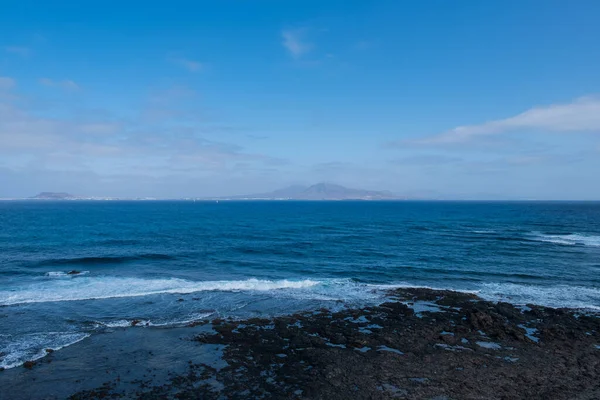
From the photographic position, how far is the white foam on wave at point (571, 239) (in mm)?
61562

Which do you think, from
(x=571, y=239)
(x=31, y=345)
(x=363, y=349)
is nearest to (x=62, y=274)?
(x=31, y=345)

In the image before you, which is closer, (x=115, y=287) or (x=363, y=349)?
(x=363, y=349)

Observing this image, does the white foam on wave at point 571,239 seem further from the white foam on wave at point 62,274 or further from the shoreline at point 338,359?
the white foam on wave at point 62,274

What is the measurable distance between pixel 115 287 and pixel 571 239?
7238 cm

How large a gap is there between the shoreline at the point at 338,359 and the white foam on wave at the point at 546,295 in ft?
13.6

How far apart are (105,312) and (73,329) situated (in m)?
3.71

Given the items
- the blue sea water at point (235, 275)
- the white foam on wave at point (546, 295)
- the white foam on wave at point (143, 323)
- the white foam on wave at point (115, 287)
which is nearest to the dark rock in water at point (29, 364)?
the blue sea water at point (235, 275)

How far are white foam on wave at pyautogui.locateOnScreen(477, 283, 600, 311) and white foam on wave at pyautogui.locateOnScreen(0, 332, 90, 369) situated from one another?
104 feet

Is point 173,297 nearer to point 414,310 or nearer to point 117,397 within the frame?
point 117,397

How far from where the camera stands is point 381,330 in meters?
24.2

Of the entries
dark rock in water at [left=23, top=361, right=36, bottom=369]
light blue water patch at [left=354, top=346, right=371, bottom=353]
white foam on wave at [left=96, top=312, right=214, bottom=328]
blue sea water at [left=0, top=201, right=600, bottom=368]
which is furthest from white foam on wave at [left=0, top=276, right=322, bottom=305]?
light blue water patch at [left=354, top=346, right=371, bottom=353]

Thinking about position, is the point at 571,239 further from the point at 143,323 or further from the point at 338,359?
the point at 143,323

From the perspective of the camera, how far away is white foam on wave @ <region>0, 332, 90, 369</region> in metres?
19.4

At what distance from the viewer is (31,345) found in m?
21.3
